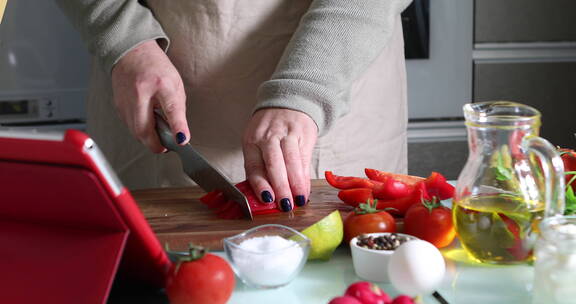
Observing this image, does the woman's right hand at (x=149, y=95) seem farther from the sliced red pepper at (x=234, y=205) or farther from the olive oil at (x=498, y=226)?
the olive oil at (x=498, y=226)

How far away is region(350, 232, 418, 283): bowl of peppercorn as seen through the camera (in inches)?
34.2

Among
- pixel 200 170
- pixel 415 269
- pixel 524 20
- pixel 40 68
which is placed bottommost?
pixel 524 20

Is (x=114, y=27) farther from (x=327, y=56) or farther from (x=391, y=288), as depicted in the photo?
(x=391, y=288)

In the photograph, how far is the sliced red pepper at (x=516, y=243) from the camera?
2.89 feet

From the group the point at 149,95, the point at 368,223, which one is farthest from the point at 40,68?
the point at 368,223

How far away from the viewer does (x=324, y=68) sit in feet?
4.43

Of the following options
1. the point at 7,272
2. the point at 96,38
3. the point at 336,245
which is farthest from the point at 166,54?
the point at 7,272

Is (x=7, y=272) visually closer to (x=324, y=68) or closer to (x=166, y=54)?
(x=324, y=68)

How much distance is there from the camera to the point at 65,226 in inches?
30.1

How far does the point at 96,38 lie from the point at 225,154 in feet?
1.13

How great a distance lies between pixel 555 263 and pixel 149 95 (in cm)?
80

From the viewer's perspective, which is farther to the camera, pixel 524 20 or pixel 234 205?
pixel 524 20

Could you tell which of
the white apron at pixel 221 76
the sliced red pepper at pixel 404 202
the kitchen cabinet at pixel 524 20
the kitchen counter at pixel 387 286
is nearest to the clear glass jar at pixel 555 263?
the kitchen counter at pixel 387 286

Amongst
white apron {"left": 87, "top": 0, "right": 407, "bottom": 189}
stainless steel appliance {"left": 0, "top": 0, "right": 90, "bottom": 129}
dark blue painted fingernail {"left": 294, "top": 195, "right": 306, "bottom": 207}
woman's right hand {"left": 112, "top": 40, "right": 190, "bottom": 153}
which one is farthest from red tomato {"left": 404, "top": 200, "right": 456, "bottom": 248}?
stainless steel appliance {"left": 0, "top": 0, "right": 90, "bottom": 129}
